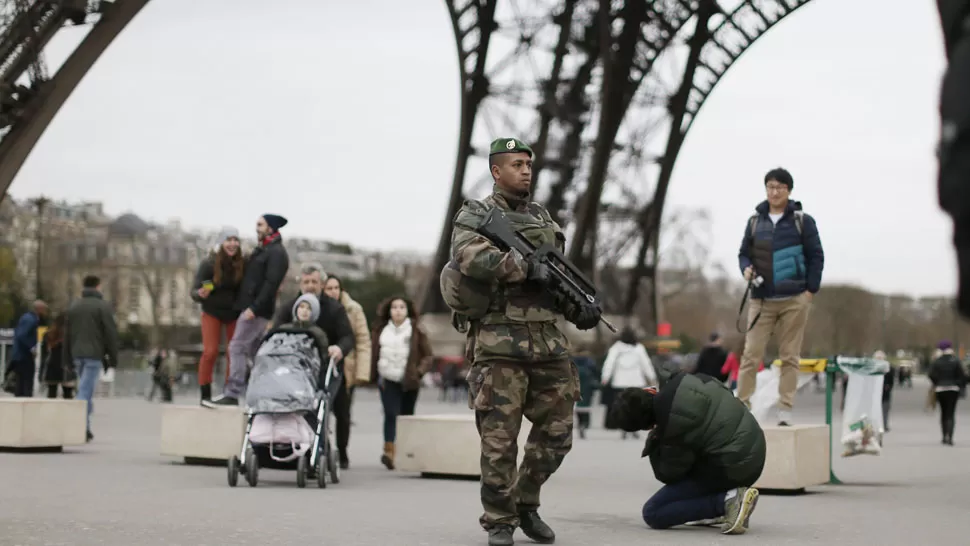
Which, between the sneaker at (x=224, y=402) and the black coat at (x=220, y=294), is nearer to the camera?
the black coat at (x=220, y=294)

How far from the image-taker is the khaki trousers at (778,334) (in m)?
10.1

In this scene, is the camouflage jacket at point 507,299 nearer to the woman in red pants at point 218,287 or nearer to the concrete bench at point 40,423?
the woman in red pants at point 218,287

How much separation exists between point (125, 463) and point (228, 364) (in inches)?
54.0

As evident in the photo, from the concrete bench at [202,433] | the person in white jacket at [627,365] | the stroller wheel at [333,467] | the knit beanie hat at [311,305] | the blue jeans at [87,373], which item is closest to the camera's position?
the knit beanie hat at [311,305]

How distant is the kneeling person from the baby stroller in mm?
2901

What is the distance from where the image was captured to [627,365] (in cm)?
1928

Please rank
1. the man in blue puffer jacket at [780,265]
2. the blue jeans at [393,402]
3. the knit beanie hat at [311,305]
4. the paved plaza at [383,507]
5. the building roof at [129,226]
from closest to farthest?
the paved plaza at [383,507] < the man in blue puffer jacket at [780,265] < the knit beanie hat at [311,305] < the blue jeans at [393,402] < the building roof at [129,226]

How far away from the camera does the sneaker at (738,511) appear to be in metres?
7.63

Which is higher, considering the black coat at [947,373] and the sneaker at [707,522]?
the black coat at [947,373]

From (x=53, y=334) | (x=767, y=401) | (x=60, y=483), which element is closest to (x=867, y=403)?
(x=767, y=401)

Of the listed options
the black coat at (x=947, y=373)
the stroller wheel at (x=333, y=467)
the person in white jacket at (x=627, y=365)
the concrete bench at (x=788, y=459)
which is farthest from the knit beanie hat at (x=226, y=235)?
the black coat at (x=947, y=373)

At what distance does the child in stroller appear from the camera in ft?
32.7

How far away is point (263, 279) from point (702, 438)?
495 centimetres

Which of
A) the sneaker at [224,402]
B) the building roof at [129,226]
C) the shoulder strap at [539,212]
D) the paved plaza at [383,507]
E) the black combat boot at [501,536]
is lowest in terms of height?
the paved plaza at [383,507]
